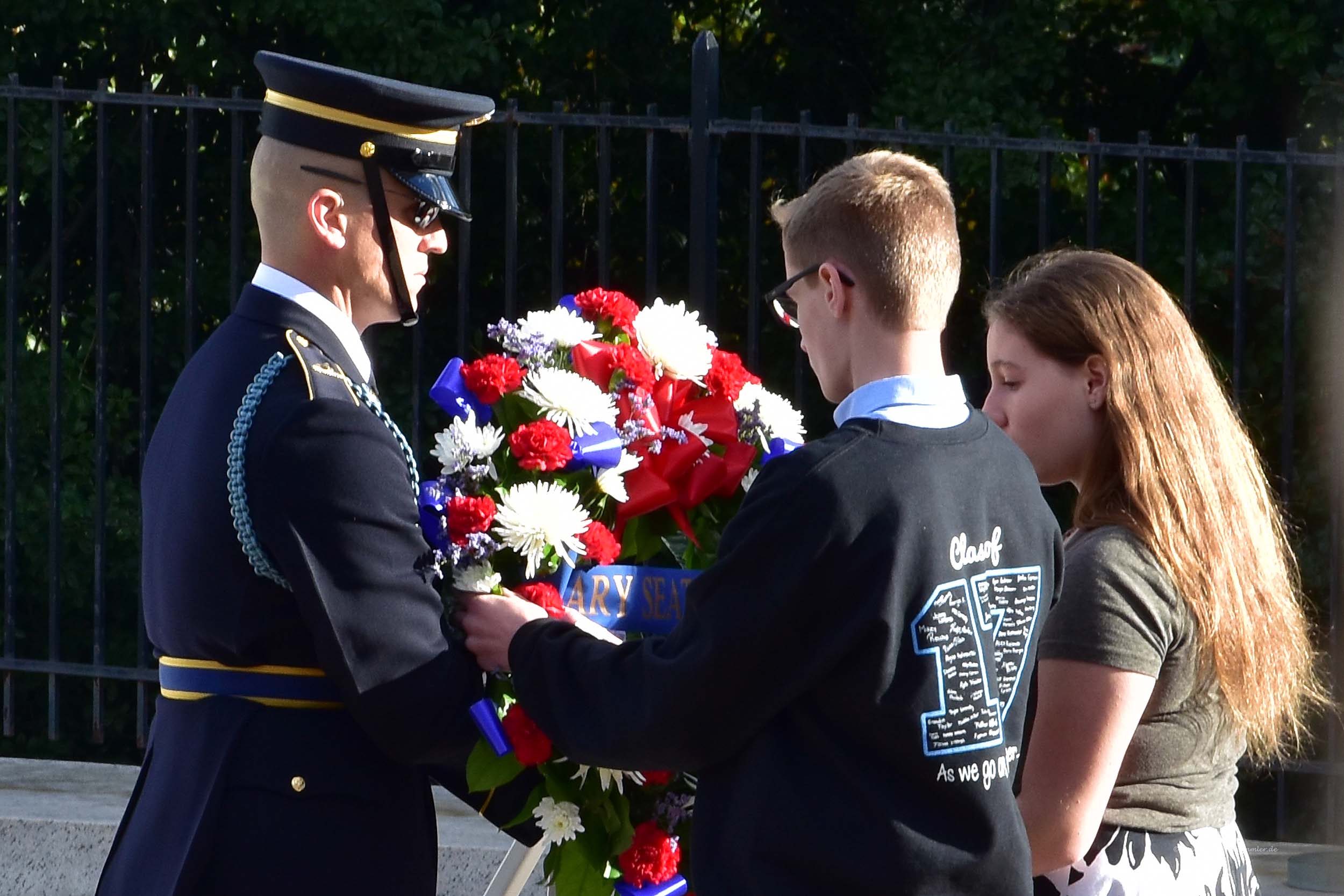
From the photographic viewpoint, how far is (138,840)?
2186mm

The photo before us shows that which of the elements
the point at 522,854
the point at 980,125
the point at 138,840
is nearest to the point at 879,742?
the point at 522,854

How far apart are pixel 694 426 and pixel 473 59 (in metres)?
4.91

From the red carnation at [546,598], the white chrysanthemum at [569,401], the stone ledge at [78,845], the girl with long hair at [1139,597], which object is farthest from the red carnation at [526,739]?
the stone ledge at [78,845]

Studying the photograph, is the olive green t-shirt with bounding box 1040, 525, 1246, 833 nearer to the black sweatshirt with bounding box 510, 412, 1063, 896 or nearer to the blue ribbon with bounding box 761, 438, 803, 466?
the black sweatshirt with bounding box 510, 412, 1063, 896

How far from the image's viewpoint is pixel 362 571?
204 centimetres

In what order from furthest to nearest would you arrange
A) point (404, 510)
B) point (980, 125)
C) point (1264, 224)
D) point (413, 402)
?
1. point (980, 125)
2. point (1264, 224)
3. point (413, 402)
4. point (404, 510)

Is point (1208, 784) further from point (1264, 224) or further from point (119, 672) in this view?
point (1264, 224)

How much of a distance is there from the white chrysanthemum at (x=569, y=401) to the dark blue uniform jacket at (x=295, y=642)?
191mm

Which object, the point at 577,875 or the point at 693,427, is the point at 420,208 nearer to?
the point at 693,427

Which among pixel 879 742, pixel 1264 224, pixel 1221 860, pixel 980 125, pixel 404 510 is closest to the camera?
pixel 879 742

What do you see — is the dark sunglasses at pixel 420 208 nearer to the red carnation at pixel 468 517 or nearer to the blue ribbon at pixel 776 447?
the red carnation at pixel 468 517

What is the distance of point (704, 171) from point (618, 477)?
8.79 feet

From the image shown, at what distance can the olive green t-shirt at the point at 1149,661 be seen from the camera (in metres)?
2.10

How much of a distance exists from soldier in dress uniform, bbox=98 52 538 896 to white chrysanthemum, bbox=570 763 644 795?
12 cm
